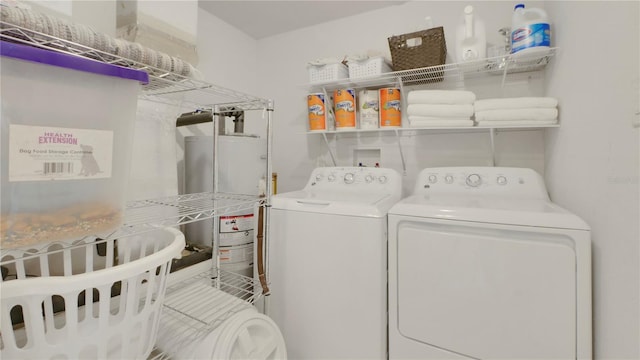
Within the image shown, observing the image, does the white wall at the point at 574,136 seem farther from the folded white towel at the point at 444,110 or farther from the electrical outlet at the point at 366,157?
the folded white towel at the point at 444,110

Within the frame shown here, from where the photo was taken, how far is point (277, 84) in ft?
8.53

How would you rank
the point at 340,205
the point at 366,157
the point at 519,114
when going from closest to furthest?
1. the point at 340,205
2. the point at 519,114
3. the point at 366,157

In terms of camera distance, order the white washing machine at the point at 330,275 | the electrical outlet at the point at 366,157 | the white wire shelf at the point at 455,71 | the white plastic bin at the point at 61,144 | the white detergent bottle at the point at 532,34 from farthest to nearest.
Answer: the electrical outlet at the point at 366,157
the white wire shelf at the point at 455,71
the white detergent bottle at the point at 532,34
the white washing machine at the point at 330,275
the white plastic bin at the point at 61,144

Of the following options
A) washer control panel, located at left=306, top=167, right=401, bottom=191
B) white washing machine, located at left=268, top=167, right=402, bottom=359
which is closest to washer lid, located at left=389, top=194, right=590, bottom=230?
white washing machine, located at left=268, top=167, right=402, bottom=359

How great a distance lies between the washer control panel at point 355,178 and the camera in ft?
5.84

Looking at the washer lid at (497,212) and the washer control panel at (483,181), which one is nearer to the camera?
the washer lid at (497,212)

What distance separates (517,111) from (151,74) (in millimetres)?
1646

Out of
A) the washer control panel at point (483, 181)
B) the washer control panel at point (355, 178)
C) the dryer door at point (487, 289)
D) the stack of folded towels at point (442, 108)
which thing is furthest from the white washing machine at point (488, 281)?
the stack of folded towels at point (442, 108)

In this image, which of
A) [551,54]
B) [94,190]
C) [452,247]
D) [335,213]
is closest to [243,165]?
[335,213]

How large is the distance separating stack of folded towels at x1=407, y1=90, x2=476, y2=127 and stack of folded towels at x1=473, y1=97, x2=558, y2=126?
0.19 ft

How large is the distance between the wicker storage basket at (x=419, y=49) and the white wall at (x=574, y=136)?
1.14 feet

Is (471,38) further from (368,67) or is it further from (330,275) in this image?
(330,275)

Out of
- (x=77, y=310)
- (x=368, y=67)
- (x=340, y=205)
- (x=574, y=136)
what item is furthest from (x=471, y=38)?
(x=77, y=310)

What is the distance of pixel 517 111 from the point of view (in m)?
1.50
